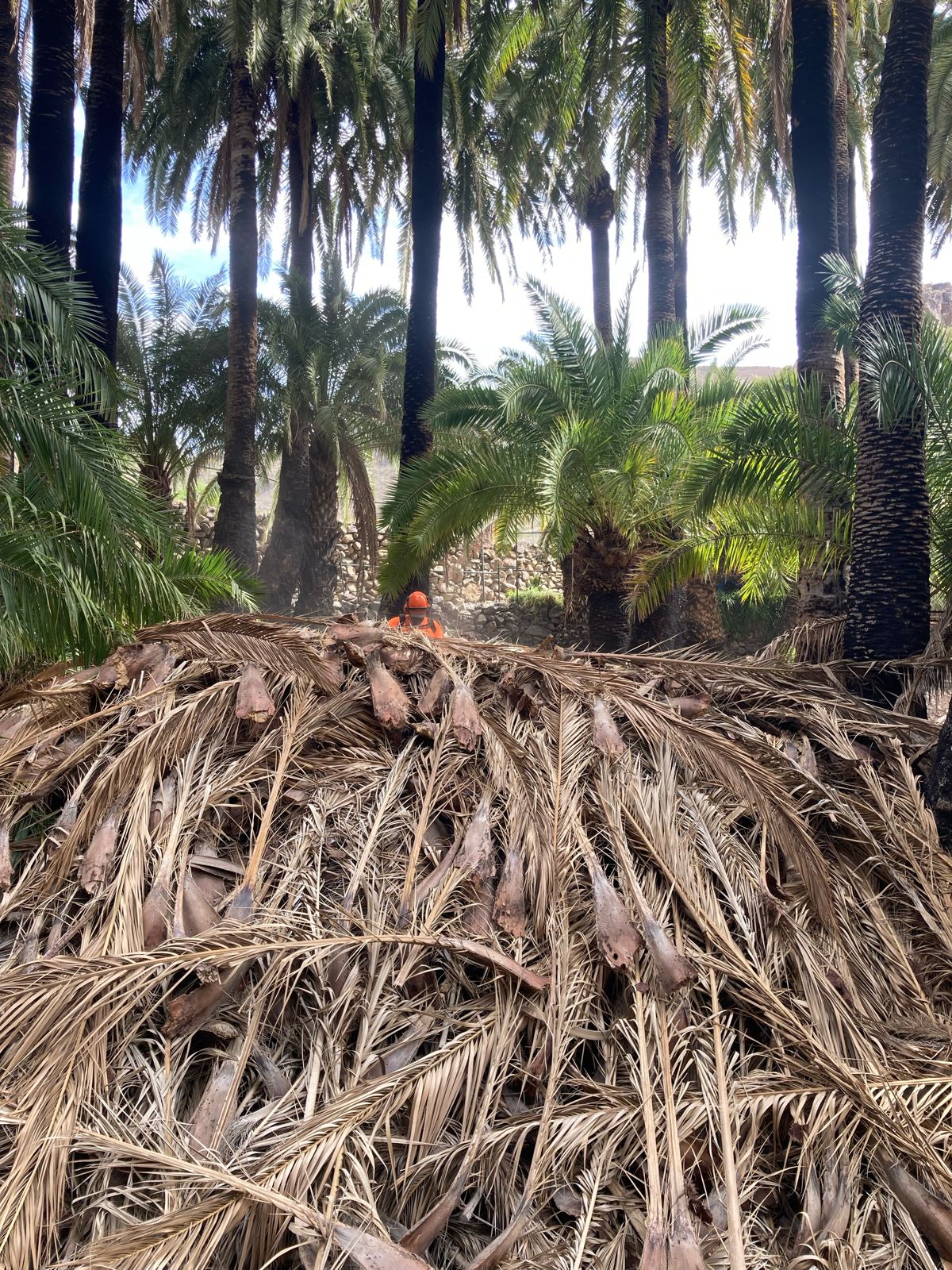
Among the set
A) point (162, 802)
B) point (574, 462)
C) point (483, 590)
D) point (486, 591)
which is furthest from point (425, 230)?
point (162, 802)

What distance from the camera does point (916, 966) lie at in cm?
223

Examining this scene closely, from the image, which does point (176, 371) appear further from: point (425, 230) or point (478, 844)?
point (478, 844)

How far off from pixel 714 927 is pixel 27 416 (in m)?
4.45

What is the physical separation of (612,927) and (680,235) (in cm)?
1624

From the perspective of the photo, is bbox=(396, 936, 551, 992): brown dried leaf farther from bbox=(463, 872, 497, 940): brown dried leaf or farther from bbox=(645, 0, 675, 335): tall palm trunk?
bbox=(645, 0, 675, 335): tall palm trunk

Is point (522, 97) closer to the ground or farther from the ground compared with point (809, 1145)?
farther from the ground

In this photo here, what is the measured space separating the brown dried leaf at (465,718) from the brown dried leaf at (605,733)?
0.33 meters

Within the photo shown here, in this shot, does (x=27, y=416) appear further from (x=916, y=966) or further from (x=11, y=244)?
(x=916, y=966)

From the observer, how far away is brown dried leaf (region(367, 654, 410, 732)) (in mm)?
2439

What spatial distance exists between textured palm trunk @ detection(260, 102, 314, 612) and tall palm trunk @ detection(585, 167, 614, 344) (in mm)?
5364

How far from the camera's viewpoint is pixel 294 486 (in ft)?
56.2

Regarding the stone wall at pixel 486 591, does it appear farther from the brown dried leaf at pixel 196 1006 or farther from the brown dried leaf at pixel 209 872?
the brown dried leaf at pixel 196 1006

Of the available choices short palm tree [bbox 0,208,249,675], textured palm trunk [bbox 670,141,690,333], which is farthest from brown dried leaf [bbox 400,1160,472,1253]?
textured palm trunk [bbox 670,141,690,333]

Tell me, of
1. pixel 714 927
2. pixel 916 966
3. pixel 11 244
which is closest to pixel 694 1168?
pixel 714 927
